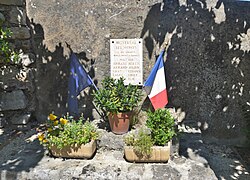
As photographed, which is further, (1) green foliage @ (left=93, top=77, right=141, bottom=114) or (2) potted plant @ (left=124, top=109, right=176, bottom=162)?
(1) green foliage @ (left=93, top=77, right=141, bottom=114)

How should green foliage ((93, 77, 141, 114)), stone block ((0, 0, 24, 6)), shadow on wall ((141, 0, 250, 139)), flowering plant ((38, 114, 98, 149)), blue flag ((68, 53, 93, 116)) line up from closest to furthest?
flowering plant ((38, 114, 98, 149)) → green foliage ((93, 77, 141, 114)) → blue flag ((68, 53, 93, 116)) → stone block ((0, 0, 24, 6)) → shadow on wall ((141, 0, 250, 139))

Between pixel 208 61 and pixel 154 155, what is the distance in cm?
193

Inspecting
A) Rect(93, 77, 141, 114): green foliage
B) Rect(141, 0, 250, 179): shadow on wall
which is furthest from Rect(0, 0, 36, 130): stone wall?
Rect(141, 0, 250, 179): shadow on wall

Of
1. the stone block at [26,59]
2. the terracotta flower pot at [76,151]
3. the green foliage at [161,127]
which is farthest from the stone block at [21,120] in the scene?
the green foliage at [161,127]

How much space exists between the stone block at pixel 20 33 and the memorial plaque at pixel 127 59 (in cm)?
133

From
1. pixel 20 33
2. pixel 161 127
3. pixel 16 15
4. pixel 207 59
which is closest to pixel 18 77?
pixel 20 33

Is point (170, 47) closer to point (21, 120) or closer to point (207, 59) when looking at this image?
point (207, 59)

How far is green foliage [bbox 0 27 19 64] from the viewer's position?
11.5 feet

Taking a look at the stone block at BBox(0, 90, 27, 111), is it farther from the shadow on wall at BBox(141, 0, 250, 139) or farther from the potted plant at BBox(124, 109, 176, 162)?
the shadow on wall at BBox(141, 0, 250, 139)

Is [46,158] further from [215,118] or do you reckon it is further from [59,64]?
[215,118]

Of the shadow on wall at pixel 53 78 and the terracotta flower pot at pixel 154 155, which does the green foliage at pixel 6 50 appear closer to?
the shadow on wall at pixel 53 78

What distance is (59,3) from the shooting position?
12.6 ft

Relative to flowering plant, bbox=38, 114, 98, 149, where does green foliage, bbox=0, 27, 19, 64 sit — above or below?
above

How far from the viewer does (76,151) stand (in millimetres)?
2910
